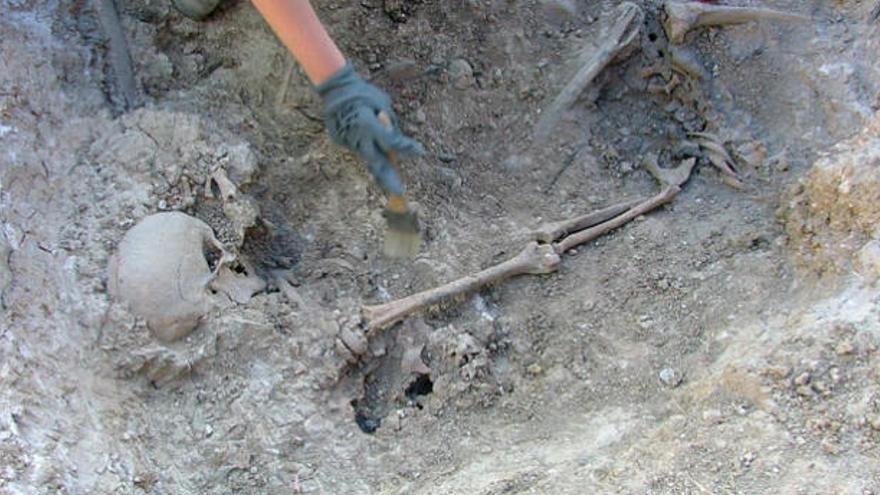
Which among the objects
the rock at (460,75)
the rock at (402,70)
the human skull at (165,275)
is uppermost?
the human skull at (165,275)

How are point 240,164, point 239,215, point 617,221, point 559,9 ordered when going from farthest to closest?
point 559,9, point 617,221, point 240,164, point 239,215

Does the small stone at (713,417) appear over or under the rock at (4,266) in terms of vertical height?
under

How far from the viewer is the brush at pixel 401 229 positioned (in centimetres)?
270

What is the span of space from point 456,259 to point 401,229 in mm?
380

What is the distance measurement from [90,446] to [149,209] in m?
0.84

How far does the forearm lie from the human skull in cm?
68

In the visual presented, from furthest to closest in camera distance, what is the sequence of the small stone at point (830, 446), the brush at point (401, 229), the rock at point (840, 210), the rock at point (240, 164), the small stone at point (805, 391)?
the rock at point (240, 164)
the brush at point (401, 229)
the rock at point (840, 210)
the small stone at point (805, 391)
the small stone at point (830, 446)

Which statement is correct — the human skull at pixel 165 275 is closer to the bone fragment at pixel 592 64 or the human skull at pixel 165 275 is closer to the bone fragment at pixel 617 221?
the bone fragment at pixel 617 221

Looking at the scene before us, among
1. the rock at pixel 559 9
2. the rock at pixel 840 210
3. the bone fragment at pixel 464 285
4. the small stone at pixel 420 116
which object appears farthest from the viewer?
the rock at pixel 559 9

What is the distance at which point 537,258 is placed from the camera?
3.02 m

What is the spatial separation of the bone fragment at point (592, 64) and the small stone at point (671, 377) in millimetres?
1215

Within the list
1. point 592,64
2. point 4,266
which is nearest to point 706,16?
point 592,64

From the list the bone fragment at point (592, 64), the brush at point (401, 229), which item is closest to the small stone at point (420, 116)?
the bone fragment at point (592, 64)

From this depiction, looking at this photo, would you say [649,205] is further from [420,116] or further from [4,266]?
[4,266]
